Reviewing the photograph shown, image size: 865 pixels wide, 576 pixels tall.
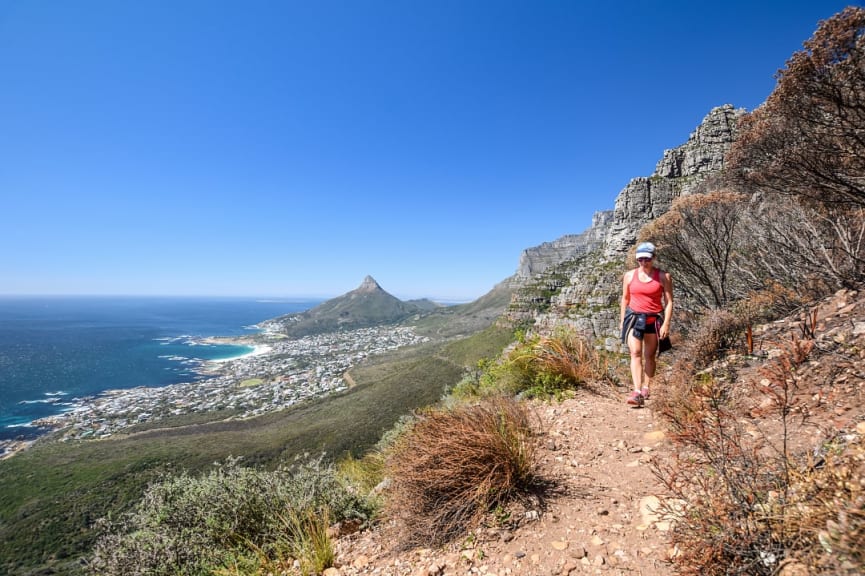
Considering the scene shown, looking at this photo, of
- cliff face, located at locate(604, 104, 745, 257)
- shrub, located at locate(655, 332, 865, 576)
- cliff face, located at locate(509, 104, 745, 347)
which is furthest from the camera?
cliff face, located at locate(604, 104, 745, 257)

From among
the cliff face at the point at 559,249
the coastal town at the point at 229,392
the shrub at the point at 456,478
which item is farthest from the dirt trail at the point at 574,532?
the cliff face at the point at 559,249

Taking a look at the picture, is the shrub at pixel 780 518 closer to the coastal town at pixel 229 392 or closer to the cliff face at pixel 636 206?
the cliff face at pixel 636 206

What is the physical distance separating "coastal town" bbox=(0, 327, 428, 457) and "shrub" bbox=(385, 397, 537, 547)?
74.9 metres

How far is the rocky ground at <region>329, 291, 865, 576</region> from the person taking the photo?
240cm

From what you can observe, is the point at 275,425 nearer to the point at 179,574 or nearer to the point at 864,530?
the point at 179,574

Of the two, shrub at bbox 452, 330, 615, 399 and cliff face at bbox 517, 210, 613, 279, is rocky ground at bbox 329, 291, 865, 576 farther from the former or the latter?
cliff face at bbox 517, 210, 613, 279

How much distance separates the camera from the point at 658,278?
16.3 feet

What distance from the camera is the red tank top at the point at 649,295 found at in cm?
493

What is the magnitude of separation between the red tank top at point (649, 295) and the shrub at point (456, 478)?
2.95 meters

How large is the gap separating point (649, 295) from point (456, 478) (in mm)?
3923

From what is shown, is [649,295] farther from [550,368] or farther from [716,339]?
[550,368]

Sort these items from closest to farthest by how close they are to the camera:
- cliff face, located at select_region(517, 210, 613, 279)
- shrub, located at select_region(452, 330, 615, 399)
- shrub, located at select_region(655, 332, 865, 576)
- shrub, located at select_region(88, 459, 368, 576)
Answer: shrub, located at select_region(655, 332, 865, 576), shrub, located at select_region(88, 459, 368, 576), shrub, located at select_region(452, 330, 615, 399), cliff face, located at select_region(517, 210, 613, 279)

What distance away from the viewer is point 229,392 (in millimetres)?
86750

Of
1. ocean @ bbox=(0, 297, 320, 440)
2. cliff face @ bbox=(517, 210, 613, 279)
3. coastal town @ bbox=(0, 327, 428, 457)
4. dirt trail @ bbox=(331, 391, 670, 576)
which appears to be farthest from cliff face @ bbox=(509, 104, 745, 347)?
ocean @ bbox=(0, 297, 320, 440)
